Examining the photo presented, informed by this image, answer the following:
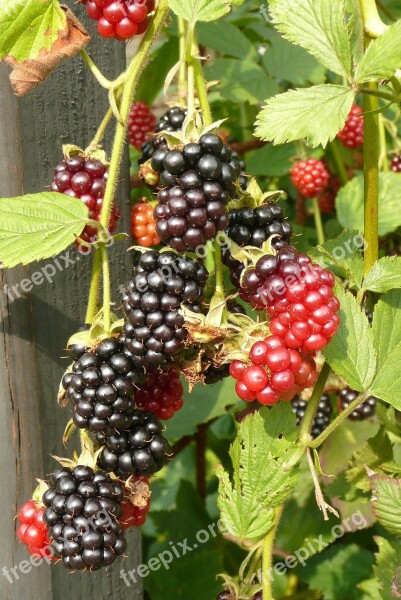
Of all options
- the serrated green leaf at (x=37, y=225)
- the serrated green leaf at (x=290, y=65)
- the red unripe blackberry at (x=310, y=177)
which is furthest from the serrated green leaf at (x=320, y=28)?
the serrated green leaf at (x=290, y=65)

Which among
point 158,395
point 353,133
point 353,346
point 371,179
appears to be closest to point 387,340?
point 353,346

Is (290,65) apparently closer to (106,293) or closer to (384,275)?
(384,275)

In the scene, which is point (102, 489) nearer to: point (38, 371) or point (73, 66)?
point (38, 371)

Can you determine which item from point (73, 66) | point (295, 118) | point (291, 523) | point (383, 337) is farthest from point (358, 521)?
point (73, 66)

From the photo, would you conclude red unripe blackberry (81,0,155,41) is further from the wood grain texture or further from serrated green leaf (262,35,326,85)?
serrated green leaf (262,35,326,85)

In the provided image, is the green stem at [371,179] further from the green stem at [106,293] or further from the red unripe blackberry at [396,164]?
the red unripe blackberry at [396,164]

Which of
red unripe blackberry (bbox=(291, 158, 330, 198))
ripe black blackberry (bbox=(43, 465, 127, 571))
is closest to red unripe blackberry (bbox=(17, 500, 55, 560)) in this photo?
ripe black blackberry (bbox=(43, 465, 127, 571))
